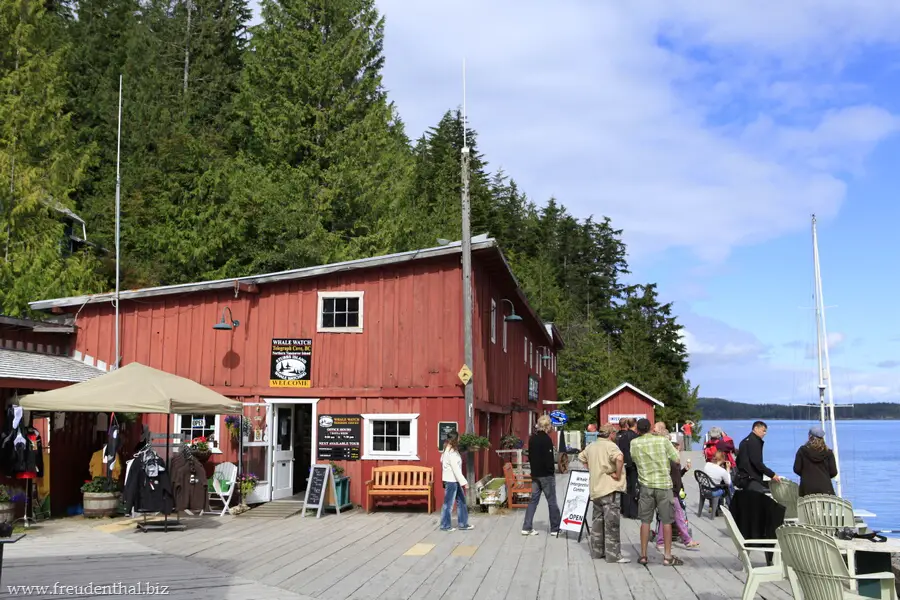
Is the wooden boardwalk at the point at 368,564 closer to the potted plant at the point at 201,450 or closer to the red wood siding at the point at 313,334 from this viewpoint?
the potted plant at the point at 201,450

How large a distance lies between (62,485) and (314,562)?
7.17 m

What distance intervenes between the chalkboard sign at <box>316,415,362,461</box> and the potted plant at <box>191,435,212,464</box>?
7.12 feet

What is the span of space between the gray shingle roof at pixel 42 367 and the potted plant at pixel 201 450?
2.45 m

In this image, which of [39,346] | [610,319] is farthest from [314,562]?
[610,319]

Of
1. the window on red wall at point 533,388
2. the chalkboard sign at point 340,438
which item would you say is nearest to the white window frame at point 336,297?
the chalkboard sign at point 340,438

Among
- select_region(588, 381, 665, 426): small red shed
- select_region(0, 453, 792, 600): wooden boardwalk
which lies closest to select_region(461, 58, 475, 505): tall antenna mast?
select_region(0, 453, 792, 600): wooden boardwalk

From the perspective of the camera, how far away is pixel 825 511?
368 inches

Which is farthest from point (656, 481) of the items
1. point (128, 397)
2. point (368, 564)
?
point (128, 397)

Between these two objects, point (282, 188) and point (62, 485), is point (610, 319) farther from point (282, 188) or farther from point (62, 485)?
point (62, 485)

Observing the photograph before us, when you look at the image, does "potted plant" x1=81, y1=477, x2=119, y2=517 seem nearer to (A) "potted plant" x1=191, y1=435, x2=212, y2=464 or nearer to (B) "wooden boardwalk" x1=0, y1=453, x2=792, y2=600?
(B) "wooden boardwalk" x1=0, y1=453, x2=792, y2=600

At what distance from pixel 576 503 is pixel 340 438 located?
6.10 m

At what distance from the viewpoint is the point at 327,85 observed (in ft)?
107

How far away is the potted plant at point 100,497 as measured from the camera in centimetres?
1509

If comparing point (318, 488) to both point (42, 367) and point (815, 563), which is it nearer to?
point (42, 367)
